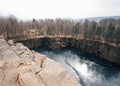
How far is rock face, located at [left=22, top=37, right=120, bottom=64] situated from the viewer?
70.2 m

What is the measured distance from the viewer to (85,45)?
3504 inches

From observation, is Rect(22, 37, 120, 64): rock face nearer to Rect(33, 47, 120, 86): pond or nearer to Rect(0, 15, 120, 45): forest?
Rect(33, 47, 120, 86): pond

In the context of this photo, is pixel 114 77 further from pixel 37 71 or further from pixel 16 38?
pixel 16 38

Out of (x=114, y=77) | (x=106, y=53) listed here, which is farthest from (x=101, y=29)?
(x=114, y=77)

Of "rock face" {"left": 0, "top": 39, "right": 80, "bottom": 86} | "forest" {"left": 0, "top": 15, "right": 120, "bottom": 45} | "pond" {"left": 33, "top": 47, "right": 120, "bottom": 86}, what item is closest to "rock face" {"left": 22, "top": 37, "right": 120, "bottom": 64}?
"pond" {"left": 33, "top": 47, "right": 120, "bottom": 86}

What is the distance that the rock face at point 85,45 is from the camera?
70.2m

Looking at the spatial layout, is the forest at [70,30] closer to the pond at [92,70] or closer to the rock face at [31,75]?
the pond at [92,70]

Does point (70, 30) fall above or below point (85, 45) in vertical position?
above

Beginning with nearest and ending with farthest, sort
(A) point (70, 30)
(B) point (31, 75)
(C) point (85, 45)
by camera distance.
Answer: (B) point (31, 75) → (C) point (85, 45) → (A) point (70, 30)

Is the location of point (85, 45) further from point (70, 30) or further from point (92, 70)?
point (92, 70)

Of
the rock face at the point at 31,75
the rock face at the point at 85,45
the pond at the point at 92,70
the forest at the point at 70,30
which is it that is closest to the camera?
the rock face at the point at 31,75

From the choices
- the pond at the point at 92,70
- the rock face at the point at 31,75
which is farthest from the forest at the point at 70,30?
the rock face at the point at 31,75

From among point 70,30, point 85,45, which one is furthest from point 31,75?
point 70,30

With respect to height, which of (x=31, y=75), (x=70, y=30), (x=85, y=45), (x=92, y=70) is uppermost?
(x=31, y=75)
